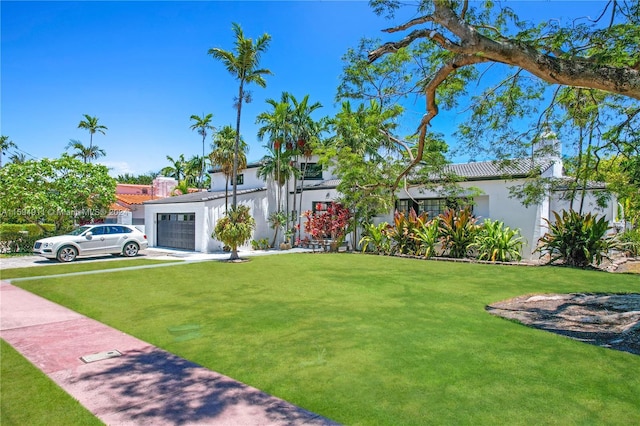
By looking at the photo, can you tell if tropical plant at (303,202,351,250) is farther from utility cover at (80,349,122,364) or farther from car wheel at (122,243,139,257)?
utility cover at (80,349,122,364)

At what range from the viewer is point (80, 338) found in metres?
6.13

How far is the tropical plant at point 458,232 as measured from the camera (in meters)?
16.9

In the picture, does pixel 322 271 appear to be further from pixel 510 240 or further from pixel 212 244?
pixel 212 244

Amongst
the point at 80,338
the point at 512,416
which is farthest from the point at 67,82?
the point at 512,416

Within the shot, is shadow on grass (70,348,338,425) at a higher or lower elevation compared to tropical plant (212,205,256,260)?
lower

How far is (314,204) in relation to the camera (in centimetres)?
2433

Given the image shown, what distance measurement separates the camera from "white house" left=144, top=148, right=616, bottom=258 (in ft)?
56.7

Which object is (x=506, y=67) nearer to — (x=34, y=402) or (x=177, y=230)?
(x=34, y=402)

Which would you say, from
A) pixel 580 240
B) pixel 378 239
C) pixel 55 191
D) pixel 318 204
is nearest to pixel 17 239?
pixel 55 191

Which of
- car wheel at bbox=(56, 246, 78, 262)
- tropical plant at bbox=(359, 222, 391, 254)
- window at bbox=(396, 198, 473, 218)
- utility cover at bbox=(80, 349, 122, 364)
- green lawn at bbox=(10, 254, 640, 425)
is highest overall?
window at bbox=(396, 198, 473, 218)

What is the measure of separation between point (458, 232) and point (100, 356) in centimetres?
1479

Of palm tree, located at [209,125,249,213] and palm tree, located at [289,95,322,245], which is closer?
palm tree, located at [289,95,322,245]

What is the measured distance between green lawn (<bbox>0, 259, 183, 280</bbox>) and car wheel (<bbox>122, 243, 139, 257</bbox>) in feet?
6.18

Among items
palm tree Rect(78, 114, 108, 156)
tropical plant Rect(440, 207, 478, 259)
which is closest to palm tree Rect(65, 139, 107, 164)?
palm tree Rect(78, 114, 108, 156)
